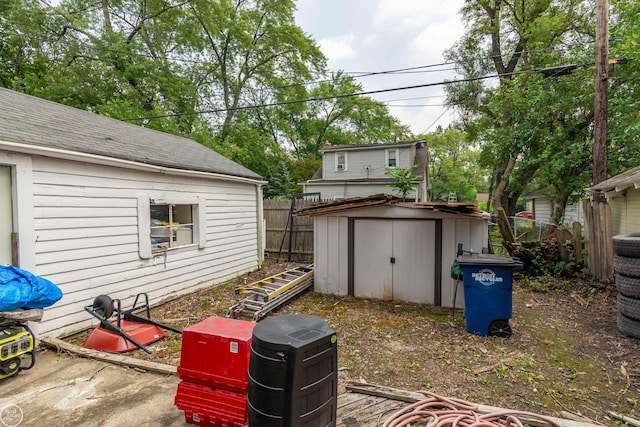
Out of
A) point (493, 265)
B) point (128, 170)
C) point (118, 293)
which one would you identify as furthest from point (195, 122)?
point (493, 265)

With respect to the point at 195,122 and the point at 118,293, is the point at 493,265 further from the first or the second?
the point at 195,122

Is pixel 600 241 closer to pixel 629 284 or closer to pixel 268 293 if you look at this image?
pixel 629 284

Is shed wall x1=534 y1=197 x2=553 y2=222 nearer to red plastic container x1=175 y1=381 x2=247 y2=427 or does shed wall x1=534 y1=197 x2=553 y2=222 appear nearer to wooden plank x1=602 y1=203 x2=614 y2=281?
wooden plank x1=602 y1=203 x2=614 y2=281

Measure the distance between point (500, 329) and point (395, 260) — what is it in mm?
2180

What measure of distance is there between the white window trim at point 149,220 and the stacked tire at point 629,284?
7.18m

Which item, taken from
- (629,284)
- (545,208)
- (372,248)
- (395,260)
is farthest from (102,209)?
(545,208)

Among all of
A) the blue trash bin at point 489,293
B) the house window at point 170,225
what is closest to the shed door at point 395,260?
the blue trash bin at point 489,293

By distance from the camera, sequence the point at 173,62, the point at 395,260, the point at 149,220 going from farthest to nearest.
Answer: the point at 173,62, the point at 395,260, the point at 149,220

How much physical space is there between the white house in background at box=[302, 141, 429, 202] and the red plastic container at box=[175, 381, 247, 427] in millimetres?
15142

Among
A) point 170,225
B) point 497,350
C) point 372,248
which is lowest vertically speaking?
point 497,350

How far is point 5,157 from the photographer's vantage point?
140 inches

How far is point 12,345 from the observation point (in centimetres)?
289

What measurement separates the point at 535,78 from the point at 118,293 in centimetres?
1306

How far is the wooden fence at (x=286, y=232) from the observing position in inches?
396
